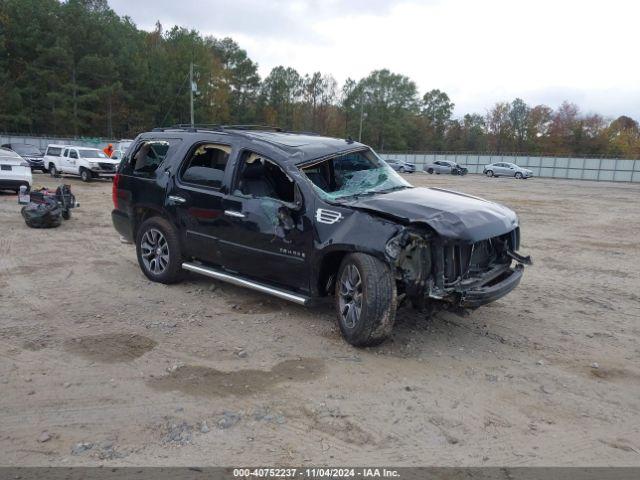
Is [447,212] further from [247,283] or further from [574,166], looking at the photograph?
[574,166]

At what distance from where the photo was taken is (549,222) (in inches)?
560

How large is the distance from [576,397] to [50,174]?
2682 centimetres

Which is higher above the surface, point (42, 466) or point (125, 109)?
point (125, 109)

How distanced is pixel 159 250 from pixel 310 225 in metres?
2.52

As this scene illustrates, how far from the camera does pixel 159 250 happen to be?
656 cm

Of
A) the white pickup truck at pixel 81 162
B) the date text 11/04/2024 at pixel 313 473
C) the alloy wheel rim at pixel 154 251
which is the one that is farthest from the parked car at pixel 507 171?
the date text 11/04/2024 at pixel 313 473

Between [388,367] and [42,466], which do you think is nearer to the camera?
[42,466]

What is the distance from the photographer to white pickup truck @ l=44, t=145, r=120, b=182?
76.4ft

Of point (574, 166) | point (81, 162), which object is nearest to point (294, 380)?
point (81, 162)

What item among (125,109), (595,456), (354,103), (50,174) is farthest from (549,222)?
(354,103)

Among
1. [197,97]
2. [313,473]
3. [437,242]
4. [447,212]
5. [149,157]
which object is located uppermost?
[197,97]

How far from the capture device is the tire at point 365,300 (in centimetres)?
442

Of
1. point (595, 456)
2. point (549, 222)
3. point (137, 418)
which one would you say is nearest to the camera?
point (595, 456)

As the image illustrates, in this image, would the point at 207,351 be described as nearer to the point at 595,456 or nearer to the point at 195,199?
the point at 195,199
